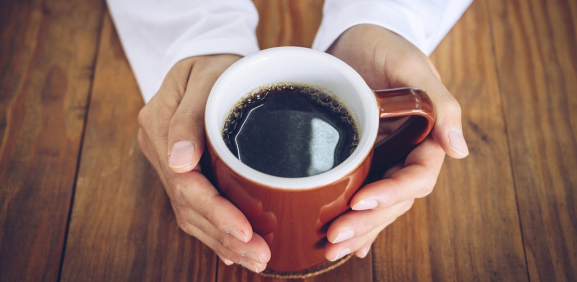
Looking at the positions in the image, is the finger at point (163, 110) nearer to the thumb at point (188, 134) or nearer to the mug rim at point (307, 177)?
the thumb at point (188, 134)

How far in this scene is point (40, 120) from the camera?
864 mm

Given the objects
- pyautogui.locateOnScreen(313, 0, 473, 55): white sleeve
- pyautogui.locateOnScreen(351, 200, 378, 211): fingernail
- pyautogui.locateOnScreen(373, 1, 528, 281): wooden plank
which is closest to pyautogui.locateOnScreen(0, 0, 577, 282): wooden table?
pyautogui.locateOnScreen(373, 1, 528, 281): wooden plank

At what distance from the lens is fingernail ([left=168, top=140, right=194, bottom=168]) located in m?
0.56

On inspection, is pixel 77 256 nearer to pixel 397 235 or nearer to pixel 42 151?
pixel 42 151

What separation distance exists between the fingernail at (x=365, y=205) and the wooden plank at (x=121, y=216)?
30 centimetres

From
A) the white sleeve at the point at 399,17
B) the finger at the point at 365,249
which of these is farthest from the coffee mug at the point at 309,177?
the white sleeve at the point at 399,17

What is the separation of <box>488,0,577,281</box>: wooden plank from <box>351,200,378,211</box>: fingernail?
0.36 m

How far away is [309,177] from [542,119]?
0.63 metres

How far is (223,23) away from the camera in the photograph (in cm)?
79

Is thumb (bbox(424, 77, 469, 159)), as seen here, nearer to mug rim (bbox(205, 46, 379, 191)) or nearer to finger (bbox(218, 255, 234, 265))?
mug rim (bbox(205, 46, 379, 191))

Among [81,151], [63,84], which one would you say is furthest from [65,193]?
[63,84]

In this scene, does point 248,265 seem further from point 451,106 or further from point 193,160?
point 451,106

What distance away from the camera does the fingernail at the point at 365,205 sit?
1.81 feet

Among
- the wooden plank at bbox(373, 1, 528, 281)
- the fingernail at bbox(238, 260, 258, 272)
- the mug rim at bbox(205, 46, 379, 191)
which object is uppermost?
the mug rim at bbox(205, 46, 379, 191)
